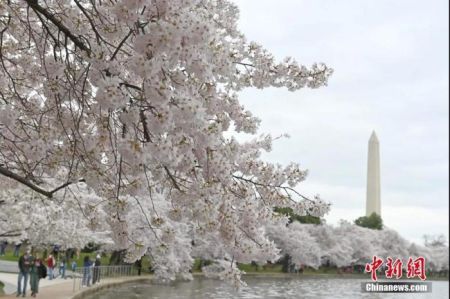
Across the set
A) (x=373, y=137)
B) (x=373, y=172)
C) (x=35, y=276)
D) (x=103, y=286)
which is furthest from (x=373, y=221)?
(x=35, y=276)

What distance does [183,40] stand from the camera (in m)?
4.00

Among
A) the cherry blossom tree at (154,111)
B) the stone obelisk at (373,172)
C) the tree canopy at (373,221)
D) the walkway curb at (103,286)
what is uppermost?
the stone obelisk at (373,172)

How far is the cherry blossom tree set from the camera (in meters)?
4.13

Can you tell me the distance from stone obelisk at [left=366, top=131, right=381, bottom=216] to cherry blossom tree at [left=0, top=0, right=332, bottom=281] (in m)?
68.3

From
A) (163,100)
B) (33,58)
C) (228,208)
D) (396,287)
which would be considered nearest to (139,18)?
(163,100)

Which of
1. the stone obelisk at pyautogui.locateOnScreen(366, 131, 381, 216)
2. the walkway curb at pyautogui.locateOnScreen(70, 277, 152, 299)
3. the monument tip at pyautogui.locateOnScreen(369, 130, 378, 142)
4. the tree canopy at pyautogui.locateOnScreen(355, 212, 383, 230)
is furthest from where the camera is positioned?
the tree canopy at pyautogui.locateOnScreen(355, 212, 383, 230)

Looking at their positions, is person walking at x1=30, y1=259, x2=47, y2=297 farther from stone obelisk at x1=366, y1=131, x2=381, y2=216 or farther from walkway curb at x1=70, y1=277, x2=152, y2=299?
stone obelisk at x1=366, y1=131, x2=381, y2=216

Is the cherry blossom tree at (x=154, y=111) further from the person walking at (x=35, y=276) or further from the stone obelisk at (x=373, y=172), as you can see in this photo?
the stone obelisk at (x=373, y=172)

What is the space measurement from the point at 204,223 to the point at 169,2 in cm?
243

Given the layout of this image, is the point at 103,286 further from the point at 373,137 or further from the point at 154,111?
the point at 373,137

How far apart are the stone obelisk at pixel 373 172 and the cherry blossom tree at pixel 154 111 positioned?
6830 cm

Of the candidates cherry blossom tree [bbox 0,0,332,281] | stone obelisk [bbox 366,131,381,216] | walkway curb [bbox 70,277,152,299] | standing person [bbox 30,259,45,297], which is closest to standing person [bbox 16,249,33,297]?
standing person [bbox 30,259,45,297]

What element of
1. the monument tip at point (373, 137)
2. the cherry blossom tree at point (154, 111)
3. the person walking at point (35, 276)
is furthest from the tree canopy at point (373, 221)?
the cherry blossom tree at point (154, 111)

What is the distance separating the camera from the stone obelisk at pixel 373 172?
73500 mm
